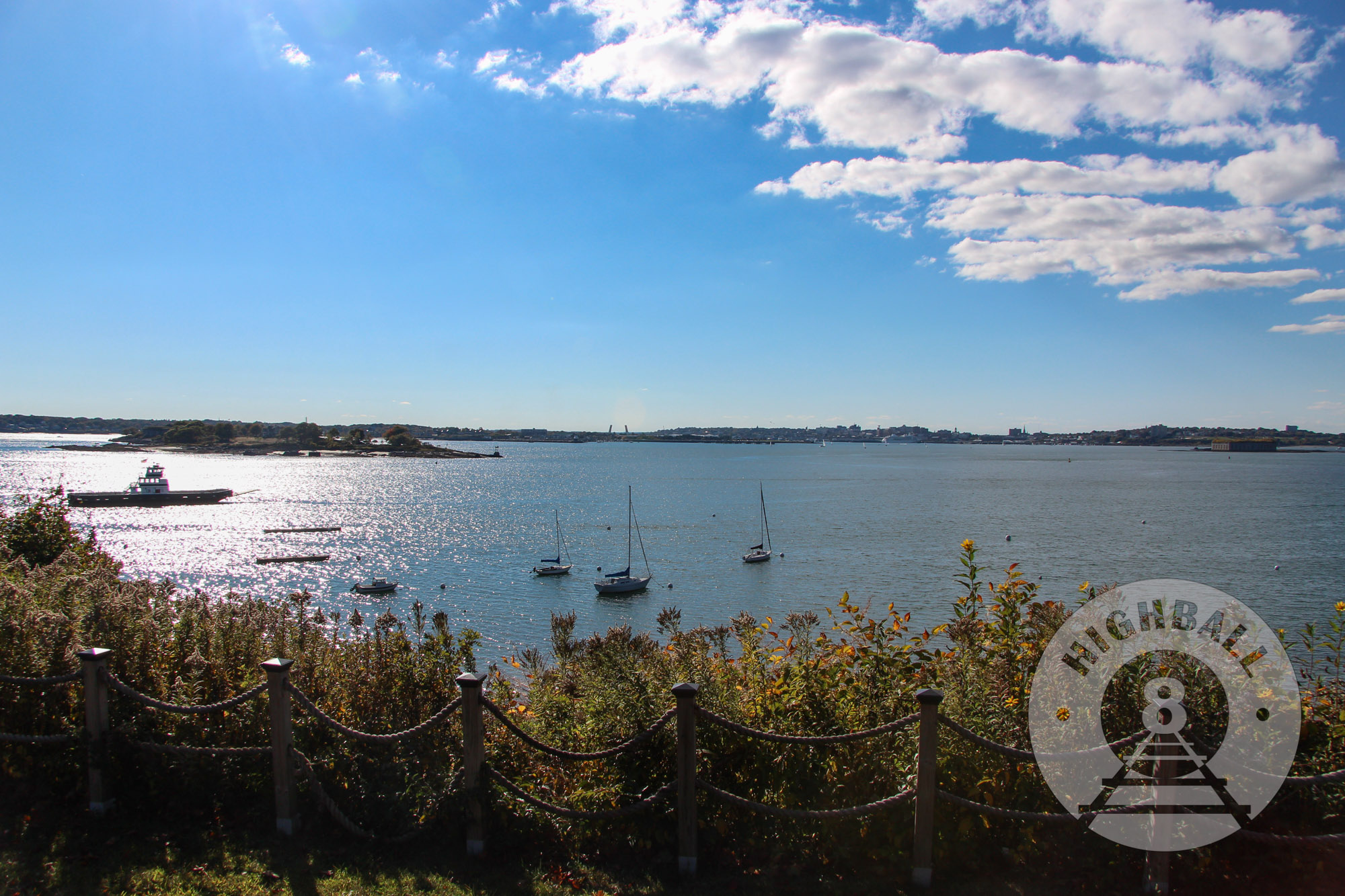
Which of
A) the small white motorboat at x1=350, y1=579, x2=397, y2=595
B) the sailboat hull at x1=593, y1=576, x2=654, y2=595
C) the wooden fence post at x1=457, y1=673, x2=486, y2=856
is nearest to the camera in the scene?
the wooden fence post at x1=457, y1=673, x2=486, y2=856

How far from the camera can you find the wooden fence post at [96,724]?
6.18m

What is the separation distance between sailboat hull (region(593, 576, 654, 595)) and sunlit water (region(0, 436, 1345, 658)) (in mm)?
852

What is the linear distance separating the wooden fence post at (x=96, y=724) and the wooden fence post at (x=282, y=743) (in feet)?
5.12

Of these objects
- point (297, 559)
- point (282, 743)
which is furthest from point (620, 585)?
point (282, 743)

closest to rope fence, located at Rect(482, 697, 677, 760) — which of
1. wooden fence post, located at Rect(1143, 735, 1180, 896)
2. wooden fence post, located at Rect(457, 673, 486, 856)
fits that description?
wooden fence post, located at Rect(457, 673, 486, 856)

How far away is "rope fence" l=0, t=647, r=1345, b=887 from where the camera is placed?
5082 millimetres

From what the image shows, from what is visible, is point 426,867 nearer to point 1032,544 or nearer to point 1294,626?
point 1294,626

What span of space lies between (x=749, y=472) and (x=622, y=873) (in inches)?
6554

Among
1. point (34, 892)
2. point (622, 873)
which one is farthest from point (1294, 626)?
point (34, 892)

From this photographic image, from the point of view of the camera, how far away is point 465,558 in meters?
60.3

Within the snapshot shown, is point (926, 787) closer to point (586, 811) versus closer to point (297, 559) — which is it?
point (586, 811)

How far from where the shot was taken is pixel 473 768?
5.74 metres

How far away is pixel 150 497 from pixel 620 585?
263ft

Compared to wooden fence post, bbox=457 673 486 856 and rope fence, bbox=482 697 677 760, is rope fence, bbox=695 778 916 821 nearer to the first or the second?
rope fence, bbox=482 697 677 760
